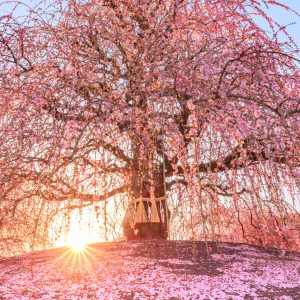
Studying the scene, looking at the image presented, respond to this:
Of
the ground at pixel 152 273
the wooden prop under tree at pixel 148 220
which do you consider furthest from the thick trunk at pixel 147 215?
the ground at pixel 152 273

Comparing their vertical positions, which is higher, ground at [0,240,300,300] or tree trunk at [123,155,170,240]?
tree trunk at [123,155,170,240]

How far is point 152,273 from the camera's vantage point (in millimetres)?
4035

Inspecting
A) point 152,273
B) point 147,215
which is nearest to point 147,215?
point 147,215

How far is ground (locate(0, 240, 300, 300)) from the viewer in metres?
3.56

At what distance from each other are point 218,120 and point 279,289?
156cm

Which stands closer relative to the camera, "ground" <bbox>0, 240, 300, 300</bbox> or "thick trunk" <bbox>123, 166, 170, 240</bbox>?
"ground" <bbox>0, 240, 300, 300</bbox>

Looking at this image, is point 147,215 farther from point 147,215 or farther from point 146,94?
point 146,94

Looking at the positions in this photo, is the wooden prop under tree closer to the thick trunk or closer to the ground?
the thick trunk

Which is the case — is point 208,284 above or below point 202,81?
below

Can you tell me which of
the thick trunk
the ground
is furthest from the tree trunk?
the ground

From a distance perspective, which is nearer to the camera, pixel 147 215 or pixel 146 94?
pixel 146 94

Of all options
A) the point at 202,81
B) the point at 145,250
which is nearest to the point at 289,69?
the point at 202,81

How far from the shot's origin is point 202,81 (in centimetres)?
414

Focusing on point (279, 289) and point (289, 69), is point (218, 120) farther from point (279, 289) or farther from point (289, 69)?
point (279, 289)
